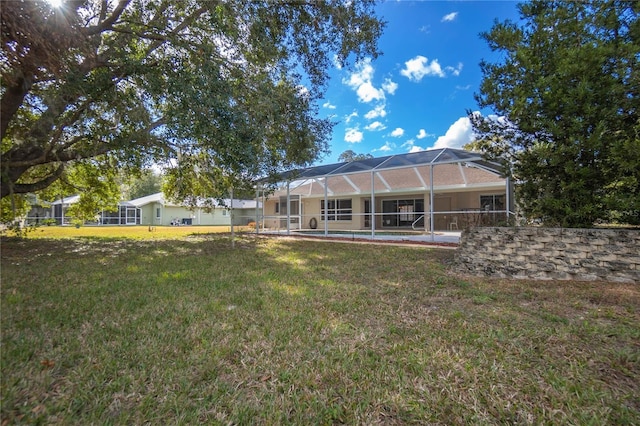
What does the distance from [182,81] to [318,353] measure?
5.60 m

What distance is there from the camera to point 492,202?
1557 cm

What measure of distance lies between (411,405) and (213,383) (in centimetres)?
130

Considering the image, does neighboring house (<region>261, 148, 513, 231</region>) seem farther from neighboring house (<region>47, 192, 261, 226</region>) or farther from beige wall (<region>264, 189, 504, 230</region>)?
neighboring house (<region>47, 192, 261, 226</region>)

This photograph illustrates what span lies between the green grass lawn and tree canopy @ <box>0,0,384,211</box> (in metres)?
3.31

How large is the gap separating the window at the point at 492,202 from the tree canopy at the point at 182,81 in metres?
10.6

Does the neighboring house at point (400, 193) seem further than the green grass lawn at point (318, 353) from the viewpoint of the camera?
Yes

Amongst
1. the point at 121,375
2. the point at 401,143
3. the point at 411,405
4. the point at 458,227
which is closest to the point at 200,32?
the point at 121,375

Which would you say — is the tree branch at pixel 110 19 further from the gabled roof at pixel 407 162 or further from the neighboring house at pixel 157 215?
the neighboring house at pixel 157 215

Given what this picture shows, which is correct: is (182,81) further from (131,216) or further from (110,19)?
(131,216)

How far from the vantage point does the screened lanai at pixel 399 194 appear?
38.9 feet

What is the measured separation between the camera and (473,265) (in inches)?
232

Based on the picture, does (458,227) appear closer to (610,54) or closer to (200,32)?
(610,54)

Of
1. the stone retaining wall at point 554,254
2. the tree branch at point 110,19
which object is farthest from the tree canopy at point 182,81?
the stone retaining wall at point 554,254

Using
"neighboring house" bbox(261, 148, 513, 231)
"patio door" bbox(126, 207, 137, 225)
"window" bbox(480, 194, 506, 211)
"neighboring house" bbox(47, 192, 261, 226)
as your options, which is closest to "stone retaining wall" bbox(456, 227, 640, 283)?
"neighboring house" bbox(261, 148, 513, 231)
